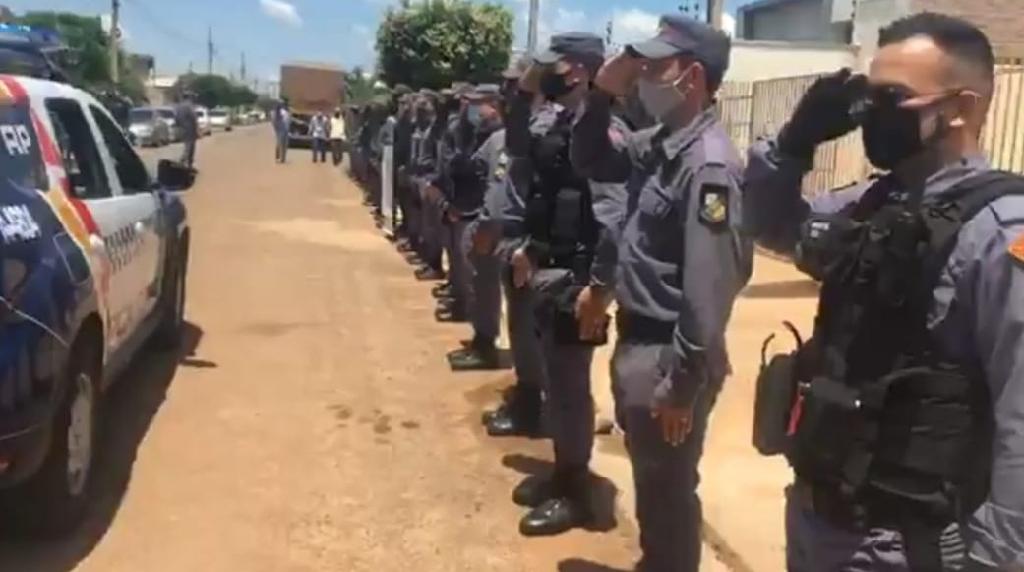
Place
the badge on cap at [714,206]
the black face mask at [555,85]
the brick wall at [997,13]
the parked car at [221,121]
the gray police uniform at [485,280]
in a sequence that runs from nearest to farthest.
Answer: the badge on cap at [714,206] → the black face mask at [555,85] → the gray police uniform at [485,280] → the brick wall at [997,13] → the parked car at [221,121]

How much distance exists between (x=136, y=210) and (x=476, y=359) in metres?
2.47

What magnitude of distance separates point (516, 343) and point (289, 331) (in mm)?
3152

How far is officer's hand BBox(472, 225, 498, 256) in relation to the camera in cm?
604

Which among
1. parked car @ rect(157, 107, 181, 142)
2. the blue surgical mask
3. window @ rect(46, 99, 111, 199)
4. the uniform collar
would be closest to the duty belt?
the uniform collar

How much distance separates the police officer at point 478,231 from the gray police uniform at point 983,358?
13.0 ft

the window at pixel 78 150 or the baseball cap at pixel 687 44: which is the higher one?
the baseball cap at pixel 687 44

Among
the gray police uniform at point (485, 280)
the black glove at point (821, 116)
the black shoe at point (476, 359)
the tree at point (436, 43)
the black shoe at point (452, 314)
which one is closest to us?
the black glove at point (821, 116)

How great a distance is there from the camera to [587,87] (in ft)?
14.9

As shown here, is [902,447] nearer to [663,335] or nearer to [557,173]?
[663,335]

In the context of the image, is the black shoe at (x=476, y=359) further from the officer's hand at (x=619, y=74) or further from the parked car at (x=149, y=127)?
the parked car at (x=149, y=127)

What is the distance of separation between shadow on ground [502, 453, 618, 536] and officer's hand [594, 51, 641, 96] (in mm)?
1903

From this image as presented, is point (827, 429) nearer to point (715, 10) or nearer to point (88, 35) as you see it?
point (715, 10)

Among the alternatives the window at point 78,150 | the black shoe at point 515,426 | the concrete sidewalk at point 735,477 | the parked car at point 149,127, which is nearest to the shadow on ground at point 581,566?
the concrete sidewalk at point 735,477

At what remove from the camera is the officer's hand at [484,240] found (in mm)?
6035
